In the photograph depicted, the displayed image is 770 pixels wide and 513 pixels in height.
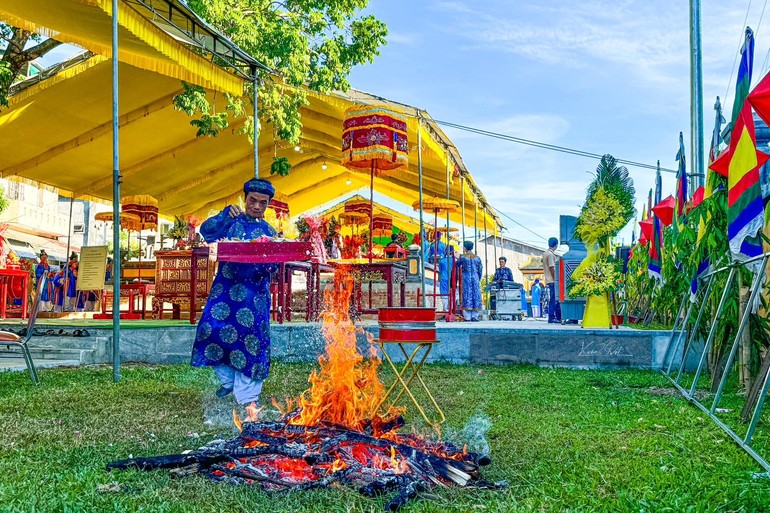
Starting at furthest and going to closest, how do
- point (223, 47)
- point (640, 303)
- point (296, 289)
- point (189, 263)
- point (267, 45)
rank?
point (296, 289) < point (640, 303) < point (267, 45) < point (189, 263) < point (223, 47)

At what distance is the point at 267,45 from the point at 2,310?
7.20 meters

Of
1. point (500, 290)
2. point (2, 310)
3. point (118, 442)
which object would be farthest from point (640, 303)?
point (2, 310)

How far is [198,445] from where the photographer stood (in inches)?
137

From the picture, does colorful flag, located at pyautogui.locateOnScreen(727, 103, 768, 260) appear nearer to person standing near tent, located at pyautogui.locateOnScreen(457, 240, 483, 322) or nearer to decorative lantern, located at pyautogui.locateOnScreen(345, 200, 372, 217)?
person standing near tent, located at pyautogui.locateOnScreen(457, 240, 483, 322)

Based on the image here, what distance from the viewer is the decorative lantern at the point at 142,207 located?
13250 mm

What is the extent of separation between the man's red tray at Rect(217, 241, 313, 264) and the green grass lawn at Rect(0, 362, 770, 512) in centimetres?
110

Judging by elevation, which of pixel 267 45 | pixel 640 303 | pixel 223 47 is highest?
pixel 267 45

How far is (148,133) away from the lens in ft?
40.4

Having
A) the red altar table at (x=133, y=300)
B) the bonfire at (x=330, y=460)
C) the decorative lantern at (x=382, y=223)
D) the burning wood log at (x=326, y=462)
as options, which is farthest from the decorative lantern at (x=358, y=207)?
the burning wood log at (x=326, y=462)

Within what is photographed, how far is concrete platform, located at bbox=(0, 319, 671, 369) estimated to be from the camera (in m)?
7.30

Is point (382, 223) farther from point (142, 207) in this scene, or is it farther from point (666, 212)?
point (666, 212)

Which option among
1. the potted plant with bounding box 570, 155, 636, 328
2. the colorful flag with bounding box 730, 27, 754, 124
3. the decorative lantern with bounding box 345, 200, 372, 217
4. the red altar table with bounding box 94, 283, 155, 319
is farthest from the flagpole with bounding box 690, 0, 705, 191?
the red altar table with bounding box 94, 283, 155, 319

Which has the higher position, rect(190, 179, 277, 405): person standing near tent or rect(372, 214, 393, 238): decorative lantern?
rect(372, 214, 393, 238): decorative lantern

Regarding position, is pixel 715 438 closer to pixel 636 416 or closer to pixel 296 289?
pixel 636 416
